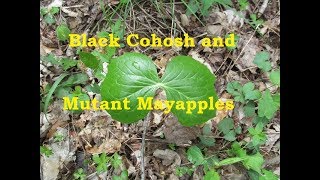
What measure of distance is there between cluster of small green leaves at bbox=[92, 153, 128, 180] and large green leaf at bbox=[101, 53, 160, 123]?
27cm

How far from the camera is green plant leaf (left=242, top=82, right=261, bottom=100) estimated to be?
2.67m

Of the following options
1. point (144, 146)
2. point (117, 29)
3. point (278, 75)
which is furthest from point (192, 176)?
point (117, 29)

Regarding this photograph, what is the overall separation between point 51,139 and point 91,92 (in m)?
0.40

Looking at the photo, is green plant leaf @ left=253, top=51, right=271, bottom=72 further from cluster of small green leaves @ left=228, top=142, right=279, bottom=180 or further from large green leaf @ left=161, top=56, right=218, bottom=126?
cluster of small green leaves @ left=228, top=142, right=279, bottom=180

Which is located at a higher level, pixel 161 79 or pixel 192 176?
pixel 161 79

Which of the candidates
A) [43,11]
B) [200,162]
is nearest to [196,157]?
[200,162]

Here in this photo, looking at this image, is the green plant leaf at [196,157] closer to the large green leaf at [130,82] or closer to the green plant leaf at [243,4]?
the large green leaf at [130,82]

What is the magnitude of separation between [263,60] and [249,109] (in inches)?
12.7

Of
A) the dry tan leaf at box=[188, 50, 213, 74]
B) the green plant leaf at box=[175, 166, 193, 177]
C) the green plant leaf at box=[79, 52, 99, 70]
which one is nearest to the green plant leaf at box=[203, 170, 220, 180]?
the green plant leaf at box=[175, 166, 193, 177]

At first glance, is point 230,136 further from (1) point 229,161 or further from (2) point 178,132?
(2) point 178,132

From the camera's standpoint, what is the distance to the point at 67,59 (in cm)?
276

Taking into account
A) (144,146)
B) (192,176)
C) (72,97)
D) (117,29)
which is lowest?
(192,176)

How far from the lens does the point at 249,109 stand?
106 inches

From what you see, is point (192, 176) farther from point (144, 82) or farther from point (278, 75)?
point (278, 75)
